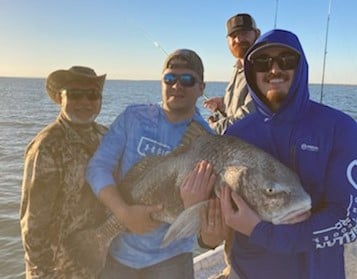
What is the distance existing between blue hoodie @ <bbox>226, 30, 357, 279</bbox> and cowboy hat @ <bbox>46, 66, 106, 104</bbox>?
1.33 metres

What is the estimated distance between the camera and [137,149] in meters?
3.11

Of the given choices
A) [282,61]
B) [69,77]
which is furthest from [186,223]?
[69,77]

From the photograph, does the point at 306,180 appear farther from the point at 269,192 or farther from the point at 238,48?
the point at 238,48

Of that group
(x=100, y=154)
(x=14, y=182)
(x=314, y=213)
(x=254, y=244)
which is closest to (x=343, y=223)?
(x=314, y=213)

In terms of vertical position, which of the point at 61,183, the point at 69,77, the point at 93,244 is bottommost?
the point at 93,244

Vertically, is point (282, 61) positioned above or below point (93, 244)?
above

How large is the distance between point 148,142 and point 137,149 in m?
0.09

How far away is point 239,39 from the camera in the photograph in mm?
5180

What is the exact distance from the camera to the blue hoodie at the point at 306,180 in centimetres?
224

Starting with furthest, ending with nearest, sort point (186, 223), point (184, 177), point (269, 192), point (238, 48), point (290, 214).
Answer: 1. point (238, 48)
2. point (184, 177)
3. point (186, 223)
4. point (269, 192)
5. point (290, 214)

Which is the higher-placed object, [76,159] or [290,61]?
[290,61]

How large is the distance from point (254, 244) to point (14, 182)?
1211cm

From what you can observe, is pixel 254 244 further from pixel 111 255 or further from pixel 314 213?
pixel 111 255

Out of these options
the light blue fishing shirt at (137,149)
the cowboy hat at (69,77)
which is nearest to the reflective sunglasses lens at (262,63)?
the light blue fishing shirt at (137,149)
